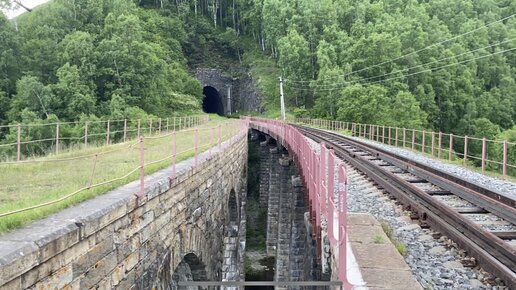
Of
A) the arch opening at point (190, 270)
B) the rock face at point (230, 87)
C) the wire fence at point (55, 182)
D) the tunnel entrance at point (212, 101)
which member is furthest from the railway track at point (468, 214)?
the tunnel entrance at point (212, 101)

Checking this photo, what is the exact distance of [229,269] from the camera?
17781mm

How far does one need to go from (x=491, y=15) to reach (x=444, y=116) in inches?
1016

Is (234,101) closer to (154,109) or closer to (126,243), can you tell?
(154,109)

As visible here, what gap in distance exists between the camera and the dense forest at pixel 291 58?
37438mm

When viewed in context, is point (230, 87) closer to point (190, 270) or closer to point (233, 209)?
point (233, 209)

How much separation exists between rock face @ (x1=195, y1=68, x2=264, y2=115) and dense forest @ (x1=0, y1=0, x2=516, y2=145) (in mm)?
2984

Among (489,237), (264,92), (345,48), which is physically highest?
(345,48)

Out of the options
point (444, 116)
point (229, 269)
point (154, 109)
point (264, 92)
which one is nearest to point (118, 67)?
point (154, 109)

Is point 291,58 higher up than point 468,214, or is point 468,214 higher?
point 291,58

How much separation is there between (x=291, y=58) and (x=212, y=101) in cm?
2178

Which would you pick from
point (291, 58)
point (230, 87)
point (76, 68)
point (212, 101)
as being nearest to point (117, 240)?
point (76, 68)

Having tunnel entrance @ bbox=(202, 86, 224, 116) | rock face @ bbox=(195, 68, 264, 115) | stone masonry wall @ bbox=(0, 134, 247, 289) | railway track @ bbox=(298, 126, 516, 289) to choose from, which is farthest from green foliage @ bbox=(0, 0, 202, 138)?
tunnel entrance @ bbox=(202, 86, 224, 116)

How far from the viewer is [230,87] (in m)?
73.1

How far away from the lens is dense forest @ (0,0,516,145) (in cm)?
3744
